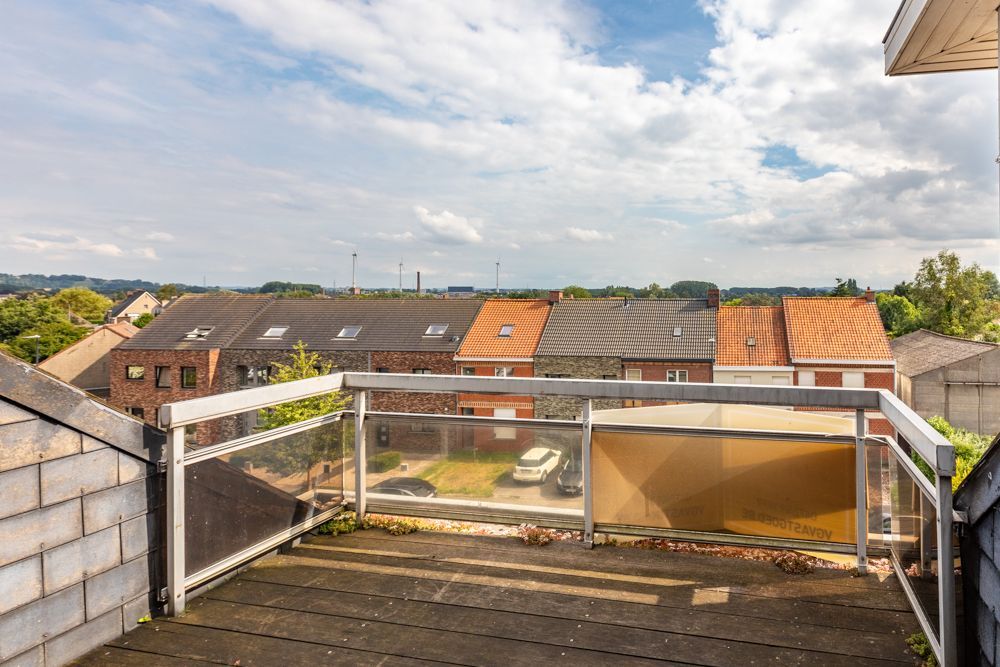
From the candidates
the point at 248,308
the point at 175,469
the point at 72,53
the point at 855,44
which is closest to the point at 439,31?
the point at 72,53

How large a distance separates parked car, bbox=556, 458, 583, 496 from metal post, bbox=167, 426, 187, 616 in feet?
6.35

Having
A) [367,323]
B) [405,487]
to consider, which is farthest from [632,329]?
[405,487]

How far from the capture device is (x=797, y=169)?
246 ft

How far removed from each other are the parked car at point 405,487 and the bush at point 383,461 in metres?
0.08

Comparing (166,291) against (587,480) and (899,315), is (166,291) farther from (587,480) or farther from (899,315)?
(587,480)

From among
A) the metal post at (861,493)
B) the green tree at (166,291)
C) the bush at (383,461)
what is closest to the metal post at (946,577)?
the metal post at (861,493)

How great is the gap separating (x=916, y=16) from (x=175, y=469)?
3893 mm

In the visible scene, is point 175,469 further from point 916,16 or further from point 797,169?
point 797,169

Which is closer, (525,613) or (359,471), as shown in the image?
(525,613)

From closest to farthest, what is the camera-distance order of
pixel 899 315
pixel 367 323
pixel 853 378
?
pixel 853 378
pixel 367 323
pixel 899 315

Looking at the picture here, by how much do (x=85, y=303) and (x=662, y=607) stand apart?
80.3m

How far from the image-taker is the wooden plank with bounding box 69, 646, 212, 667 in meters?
2.22

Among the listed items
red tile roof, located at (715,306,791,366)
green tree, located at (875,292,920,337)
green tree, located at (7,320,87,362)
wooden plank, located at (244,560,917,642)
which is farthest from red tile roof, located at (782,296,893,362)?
green tree, located at (7,320,87,362)

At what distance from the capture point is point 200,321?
30.4 meters
